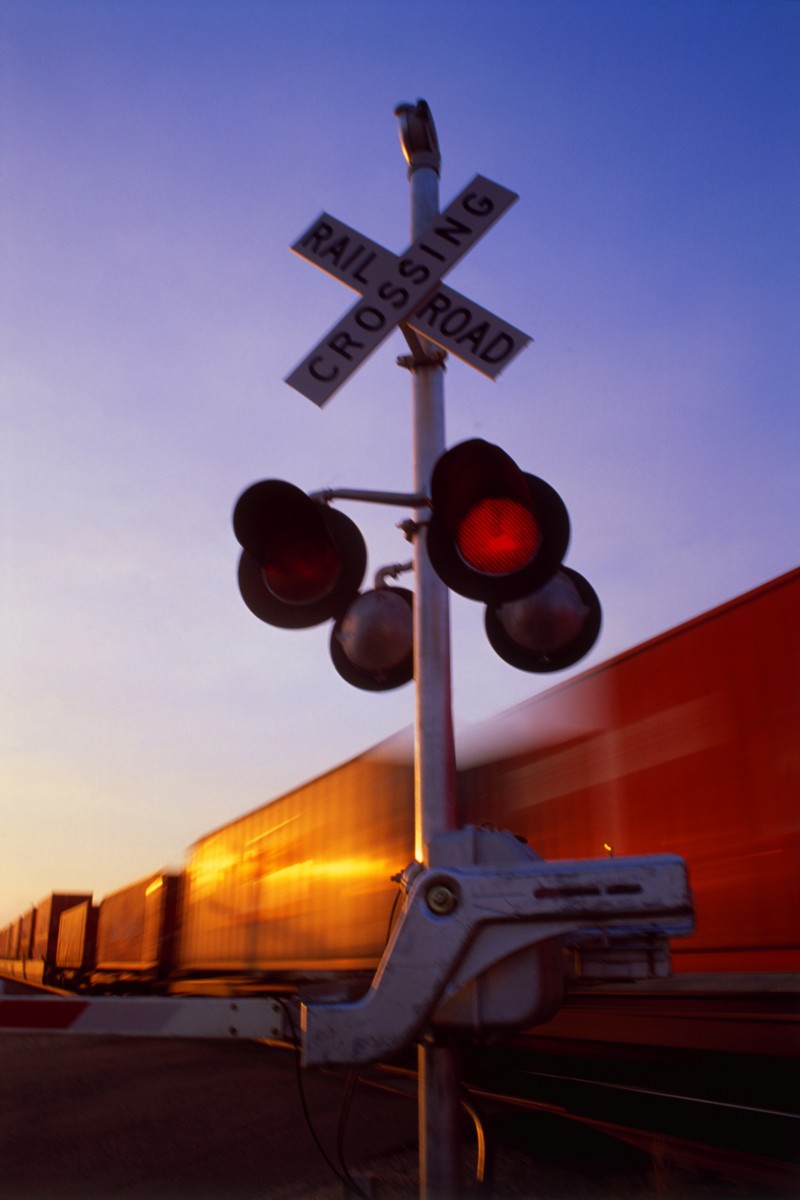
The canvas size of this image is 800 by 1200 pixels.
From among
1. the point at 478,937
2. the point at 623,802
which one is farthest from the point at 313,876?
the point at 478,937

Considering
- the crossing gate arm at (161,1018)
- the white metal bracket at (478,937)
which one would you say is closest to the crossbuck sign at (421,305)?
the white metal bracket at (478,937)

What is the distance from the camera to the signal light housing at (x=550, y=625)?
2.52 meters

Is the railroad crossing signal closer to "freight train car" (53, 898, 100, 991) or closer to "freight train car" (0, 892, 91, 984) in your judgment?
"freight train car" (53, 898, 100, 991)

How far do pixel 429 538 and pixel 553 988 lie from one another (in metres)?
1.06

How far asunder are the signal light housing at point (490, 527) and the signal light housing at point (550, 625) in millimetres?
348

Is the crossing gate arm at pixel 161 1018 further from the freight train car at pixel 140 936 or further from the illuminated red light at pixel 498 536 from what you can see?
the freight train car at pixel 140 936

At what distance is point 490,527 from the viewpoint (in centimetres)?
220

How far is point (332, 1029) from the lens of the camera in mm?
1746

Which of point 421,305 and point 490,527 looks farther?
point 421,305

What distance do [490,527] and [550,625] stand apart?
0.46 metres

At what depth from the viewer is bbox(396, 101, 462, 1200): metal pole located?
6.26 feet

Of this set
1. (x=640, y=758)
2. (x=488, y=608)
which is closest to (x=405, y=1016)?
(x=488, y=608)

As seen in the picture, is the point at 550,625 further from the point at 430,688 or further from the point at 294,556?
the point at 294,556

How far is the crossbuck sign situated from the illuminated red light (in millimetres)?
497
